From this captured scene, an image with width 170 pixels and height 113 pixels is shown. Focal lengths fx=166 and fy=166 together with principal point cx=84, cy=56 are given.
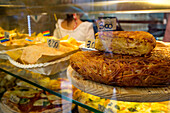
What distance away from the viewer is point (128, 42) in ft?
1.95

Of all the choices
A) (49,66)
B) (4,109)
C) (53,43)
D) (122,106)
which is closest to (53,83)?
(49,66)

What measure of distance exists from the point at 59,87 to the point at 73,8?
1.64ft

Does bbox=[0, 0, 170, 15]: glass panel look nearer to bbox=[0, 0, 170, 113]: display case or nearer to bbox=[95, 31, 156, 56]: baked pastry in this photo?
bbox=[0, 0, 170, 113]: display case

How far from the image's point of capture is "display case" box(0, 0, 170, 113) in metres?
0.56

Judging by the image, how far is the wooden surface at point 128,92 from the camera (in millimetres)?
540

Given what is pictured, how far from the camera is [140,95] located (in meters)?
0.54

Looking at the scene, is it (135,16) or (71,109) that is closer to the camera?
(135,16)

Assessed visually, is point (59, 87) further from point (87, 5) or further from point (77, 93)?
point (87, 5)

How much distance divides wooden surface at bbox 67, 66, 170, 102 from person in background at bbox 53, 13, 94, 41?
28cm

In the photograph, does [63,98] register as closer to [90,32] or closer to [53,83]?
[53,83]

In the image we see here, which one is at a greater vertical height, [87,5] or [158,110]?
[87,5]

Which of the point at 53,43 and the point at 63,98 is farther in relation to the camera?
the point at 53,43

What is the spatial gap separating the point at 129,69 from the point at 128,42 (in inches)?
4.1

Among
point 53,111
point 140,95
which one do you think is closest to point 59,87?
point 53,111
